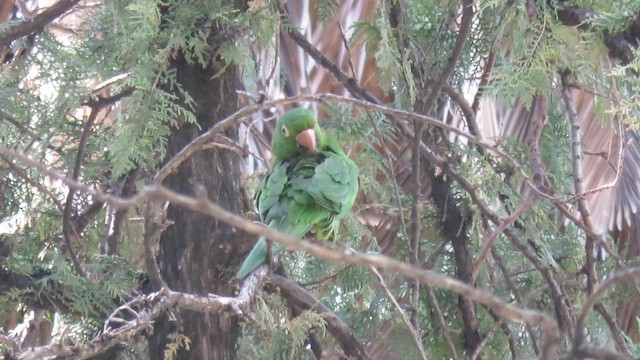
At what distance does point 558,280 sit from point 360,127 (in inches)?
32.9

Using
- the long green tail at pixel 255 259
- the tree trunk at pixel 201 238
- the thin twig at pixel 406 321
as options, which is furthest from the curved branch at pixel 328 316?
the thin twig at pixel 406 321

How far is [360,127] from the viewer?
9.89 feet

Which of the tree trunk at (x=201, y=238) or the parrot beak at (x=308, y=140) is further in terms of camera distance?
the parrot beak at (x=308, y=140)

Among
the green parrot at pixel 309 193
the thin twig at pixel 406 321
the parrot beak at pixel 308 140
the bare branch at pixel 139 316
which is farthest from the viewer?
the parrot beak at pixel 308 140

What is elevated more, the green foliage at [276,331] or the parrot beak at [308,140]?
the parrot beak at [308,140]

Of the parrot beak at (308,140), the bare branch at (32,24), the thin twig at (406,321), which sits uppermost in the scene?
the bare branch at (32,24)

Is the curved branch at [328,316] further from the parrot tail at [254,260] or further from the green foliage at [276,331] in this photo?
the parrot tail at [254,260]

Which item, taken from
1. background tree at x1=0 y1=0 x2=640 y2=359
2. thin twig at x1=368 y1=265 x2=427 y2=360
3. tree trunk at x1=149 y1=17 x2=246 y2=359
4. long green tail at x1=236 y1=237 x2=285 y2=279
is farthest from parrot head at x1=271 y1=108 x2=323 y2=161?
thin twig at x1=368 y1=265 x2=427 y2=360

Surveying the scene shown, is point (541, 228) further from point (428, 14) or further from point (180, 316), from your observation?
point (180, 316)

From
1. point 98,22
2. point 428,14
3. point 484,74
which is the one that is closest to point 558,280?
point 484,74

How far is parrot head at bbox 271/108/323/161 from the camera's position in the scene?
2.91 meters

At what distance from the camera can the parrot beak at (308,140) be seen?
9.48 ft

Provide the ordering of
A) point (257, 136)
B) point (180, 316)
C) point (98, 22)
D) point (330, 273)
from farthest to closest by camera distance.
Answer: point (257, 136) < point (330, 273) < point (98, 22) < point (180, 316)

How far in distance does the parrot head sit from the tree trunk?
11.0 inches
